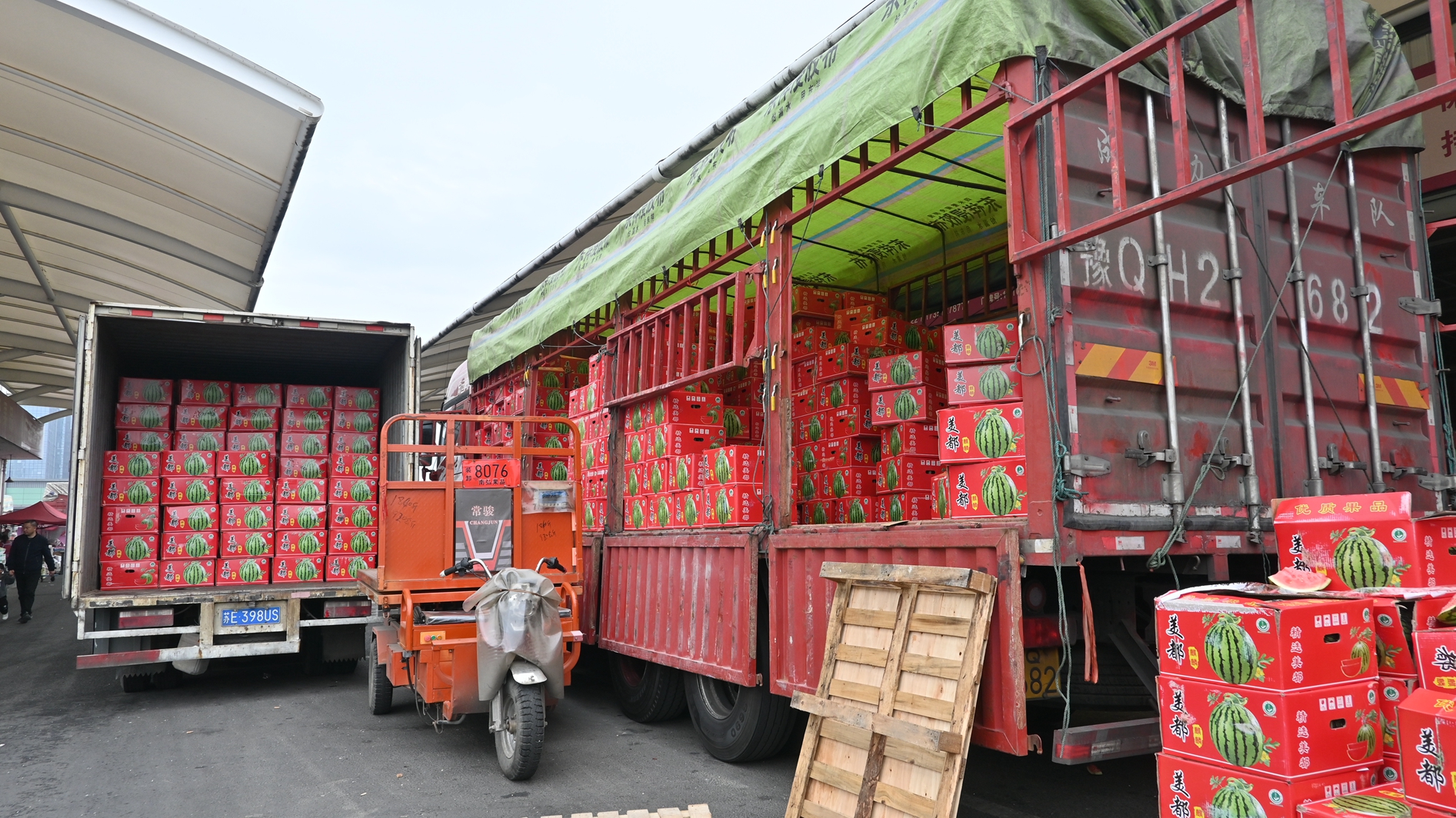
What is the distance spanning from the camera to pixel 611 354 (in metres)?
8.73

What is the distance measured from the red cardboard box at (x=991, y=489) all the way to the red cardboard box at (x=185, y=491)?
7556 millimetres

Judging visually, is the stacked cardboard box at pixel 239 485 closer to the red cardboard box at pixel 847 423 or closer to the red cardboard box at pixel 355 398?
the red cardboard box at pixel 355 398

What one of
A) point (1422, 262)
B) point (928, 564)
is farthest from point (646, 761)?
point (1422, 262)

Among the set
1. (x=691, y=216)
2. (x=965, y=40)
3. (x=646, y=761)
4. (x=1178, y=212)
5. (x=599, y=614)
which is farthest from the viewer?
(x=599, y=614)

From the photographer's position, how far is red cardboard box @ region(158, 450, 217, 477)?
9.09m

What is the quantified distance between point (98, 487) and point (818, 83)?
7.45 metres

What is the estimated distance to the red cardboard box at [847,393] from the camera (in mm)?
7199

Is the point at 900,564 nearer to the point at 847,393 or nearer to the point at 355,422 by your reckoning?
the point at 847,393

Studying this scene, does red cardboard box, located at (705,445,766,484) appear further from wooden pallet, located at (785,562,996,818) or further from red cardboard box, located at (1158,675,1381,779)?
red cardboard box, located at (1158,675,1381,779)

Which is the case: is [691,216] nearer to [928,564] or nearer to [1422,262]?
[928,564]

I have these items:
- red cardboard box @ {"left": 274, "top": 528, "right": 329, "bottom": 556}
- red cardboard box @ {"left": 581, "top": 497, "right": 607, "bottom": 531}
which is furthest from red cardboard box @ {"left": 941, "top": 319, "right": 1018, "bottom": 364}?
red cardboard box @ {"left": 274, "top": 528, "right": 329, "bottom": 556}

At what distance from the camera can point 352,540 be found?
957 centimetres

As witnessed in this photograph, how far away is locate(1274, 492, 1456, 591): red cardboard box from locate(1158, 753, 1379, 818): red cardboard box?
101cm

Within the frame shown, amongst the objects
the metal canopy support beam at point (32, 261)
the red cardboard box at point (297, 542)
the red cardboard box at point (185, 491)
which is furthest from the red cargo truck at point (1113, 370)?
the metal canopy support beam at point (32, 261)
